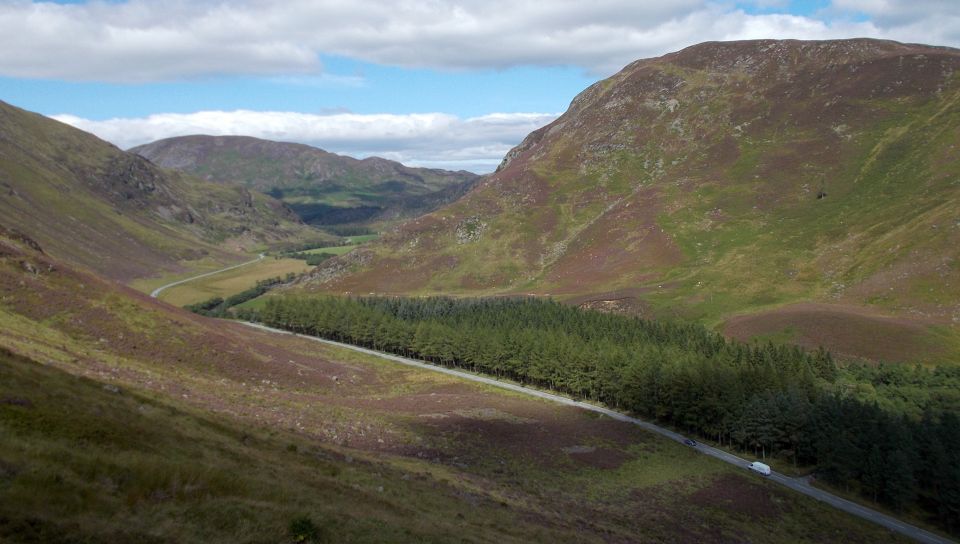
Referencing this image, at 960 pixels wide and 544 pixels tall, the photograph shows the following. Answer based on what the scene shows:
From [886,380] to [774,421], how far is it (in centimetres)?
3564

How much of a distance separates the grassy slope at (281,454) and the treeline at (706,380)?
8785 mm

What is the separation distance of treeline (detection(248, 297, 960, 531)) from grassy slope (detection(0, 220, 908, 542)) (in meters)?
8.79

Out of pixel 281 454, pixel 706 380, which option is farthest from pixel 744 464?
pixel 281 454

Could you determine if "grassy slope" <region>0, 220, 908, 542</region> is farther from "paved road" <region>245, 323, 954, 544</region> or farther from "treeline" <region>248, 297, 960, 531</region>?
"treeline" <region>248, 297, 960, 531</region>

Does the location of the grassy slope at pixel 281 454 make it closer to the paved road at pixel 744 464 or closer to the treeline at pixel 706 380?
the paved road at pixel 744 464

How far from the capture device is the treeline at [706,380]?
2431 inches

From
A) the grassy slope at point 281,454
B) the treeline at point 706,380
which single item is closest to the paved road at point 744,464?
the treeline at point 706,380

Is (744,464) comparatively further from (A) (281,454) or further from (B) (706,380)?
(A) (281,454)

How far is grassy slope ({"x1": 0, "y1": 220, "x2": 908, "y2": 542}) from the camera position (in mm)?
22016

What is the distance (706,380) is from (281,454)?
6090 centimetres

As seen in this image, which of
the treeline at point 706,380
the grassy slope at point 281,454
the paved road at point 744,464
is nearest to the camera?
the grassy slope at point 281,454

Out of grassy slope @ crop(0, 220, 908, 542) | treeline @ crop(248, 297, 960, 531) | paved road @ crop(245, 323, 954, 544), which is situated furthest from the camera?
treeline @ crop(248, 297, 960, 531)

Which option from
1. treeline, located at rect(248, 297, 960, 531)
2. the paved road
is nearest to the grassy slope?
the paved road

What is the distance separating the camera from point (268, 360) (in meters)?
81.4
